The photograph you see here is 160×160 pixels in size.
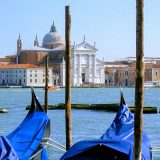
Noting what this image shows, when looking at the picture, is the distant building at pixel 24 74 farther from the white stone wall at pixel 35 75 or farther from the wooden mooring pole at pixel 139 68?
the wooden mooring pole at pixel 139 68

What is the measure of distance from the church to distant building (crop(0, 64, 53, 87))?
1624 millimetres

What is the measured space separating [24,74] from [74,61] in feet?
19.6

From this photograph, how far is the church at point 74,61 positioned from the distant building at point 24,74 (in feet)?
5.33

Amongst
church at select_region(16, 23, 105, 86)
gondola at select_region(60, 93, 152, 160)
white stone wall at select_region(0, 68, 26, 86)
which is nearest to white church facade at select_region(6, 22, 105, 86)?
church at select_region(16, 23, 105, 86)

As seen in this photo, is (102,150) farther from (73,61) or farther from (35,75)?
(73,61)

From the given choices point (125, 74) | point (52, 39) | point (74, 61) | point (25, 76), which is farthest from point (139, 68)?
point (125, 74)

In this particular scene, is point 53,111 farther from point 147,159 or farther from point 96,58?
point 96,58

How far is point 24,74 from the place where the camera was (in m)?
65.5

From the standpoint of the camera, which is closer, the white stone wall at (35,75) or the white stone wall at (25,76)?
the white stone wall at (35,75)

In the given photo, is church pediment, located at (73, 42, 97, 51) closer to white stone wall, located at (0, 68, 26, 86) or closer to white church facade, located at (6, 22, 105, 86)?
white church facade, located at (6, 22, 105, 86)

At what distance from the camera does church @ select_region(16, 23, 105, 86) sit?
217 feet

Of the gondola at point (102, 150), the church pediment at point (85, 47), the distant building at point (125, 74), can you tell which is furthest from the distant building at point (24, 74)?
the gondola at point (102, 150)

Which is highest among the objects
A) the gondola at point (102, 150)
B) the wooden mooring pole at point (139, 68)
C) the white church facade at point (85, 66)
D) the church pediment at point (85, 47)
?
the church pediment at point (85, 47)

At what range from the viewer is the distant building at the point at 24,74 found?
65.2 meters
